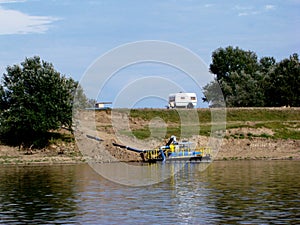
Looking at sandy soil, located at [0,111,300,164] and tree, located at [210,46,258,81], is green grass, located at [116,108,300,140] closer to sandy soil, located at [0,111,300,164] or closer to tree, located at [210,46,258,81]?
sandy soil, located at [0,111,300,164]

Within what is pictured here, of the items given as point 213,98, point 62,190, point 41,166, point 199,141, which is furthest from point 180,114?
point 62,190

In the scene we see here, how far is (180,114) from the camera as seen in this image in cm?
11106

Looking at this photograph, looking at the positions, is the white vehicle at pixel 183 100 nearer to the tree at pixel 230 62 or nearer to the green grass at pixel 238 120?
the green grass at pixel 238 120

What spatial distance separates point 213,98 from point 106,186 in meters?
111

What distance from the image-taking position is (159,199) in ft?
141

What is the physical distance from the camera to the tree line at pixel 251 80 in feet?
436

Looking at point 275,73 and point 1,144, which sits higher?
point 275,73

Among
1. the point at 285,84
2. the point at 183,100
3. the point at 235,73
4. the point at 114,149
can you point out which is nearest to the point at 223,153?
the point at 114,149

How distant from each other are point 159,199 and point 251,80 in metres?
108

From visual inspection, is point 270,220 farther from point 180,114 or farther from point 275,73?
point 275,73

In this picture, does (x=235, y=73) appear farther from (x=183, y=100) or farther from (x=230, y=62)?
(x=183, y=100)

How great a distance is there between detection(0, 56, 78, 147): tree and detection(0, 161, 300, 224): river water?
78.2 feet

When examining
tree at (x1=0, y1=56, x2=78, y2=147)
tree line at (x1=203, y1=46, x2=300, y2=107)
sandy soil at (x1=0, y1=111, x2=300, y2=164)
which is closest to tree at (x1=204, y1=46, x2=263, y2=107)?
tree line at (x1=203, y1=46, x2=300, y2=107)

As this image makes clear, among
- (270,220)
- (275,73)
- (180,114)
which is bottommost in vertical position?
(270,220)
